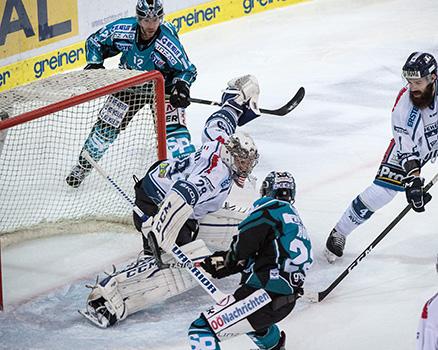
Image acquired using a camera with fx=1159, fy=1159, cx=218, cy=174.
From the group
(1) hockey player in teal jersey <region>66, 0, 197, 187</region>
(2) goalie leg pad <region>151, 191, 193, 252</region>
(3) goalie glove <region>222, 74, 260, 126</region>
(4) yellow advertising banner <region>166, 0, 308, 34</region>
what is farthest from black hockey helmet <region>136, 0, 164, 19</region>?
(4) yellow advertising banner <region>166, 0, 308, 34</region>

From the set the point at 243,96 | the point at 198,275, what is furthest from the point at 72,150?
the point at 198,275

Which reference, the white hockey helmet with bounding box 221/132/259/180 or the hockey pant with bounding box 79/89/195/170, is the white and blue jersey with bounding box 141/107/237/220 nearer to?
the white hockey helmet with bounding box 221/132/259/180

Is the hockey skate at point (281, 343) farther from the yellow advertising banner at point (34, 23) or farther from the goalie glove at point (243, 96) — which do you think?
the yellow advertising banner at point (34, 23)

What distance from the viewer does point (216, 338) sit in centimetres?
397

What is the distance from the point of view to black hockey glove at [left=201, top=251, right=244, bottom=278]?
407 cm

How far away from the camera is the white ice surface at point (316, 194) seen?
463cm

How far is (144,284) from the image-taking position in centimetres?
469

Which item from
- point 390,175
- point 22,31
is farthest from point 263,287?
point 22,31

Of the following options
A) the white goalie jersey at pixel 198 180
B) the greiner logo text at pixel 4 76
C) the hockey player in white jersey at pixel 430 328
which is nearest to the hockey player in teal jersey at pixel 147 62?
the white goalie jersey at pixel 198 180

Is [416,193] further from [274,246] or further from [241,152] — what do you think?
[274,246]

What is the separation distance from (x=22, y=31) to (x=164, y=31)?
6.86 ft

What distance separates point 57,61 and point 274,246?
422 cm

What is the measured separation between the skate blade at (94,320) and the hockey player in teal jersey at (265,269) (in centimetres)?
73

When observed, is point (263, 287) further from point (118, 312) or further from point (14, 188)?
point (14, 188)
